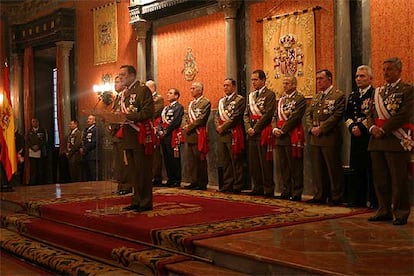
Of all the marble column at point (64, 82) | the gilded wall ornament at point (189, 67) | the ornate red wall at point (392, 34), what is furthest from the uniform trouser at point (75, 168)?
the ornate red wall at point (392, 34)

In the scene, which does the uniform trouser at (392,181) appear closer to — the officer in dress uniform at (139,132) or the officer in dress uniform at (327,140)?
the officer in dress uniform at (327,140)

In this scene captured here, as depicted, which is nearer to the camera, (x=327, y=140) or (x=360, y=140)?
(x=360, y=140)

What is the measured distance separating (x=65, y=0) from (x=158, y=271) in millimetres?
9742

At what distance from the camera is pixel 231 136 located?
7852 mm

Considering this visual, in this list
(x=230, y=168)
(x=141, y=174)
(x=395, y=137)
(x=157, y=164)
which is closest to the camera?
(x=395, y=137)

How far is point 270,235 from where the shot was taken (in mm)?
4770

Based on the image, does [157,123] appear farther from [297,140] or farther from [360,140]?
[360,140]

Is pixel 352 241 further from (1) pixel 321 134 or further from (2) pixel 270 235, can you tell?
(1) pixel 321 134

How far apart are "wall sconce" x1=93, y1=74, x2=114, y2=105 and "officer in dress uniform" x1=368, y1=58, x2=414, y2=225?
19.9 feet

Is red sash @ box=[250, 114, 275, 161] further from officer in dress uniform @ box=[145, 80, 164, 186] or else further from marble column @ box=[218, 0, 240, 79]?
officer in dress uniform @ box=[145, 80, 164, 186]

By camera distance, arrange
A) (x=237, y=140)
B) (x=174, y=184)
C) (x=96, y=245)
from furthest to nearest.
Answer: (x=174, y=184)
(x=237, y=140)
(x=96, y=245)

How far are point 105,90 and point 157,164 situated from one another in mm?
2515

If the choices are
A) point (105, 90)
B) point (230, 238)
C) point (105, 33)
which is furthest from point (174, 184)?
point (230, 238)

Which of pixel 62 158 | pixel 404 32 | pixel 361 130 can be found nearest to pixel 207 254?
pixel 361 130
